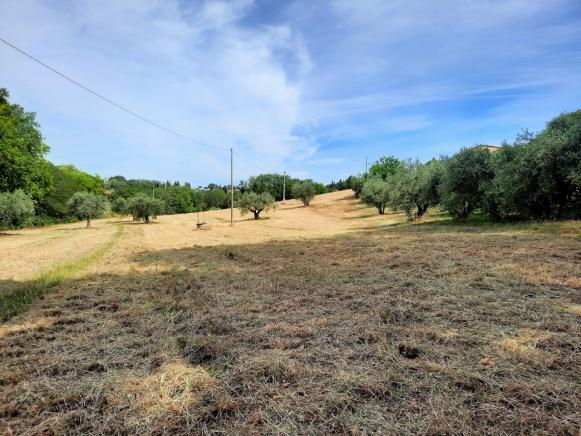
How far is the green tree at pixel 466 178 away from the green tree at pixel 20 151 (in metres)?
33.8

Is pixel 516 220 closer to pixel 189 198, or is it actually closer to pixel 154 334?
pixel 154 334

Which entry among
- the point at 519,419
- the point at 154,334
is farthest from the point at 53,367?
the point at 519,419

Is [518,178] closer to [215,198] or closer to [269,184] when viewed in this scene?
[269,184]

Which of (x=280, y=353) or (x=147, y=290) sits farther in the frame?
(x=147, y=290)

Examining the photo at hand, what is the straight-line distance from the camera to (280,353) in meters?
4.01

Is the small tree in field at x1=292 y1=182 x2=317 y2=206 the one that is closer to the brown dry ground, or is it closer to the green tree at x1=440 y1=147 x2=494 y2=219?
the green tree at x1=440 y1=147 x2=494 y2=219

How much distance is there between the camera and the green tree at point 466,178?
22672 millimetres

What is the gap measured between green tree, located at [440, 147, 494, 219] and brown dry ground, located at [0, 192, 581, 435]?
1610 centimetres

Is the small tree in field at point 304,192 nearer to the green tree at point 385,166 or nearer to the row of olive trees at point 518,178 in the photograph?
the green tree at point 385,166

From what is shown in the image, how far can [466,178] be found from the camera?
22938mm

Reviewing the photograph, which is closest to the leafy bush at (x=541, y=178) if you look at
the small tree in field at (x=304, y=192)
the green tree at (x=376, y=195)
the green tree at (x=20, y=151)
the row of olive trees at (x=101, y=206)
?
the green tree at (x=376, y=195)

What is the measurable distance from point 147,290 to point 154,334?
129 inches

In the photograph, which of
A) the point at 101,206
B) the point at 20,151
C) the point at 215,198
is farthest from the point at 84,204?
the point at 215,198

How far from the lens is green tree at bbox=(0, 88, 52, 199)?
2689cm
